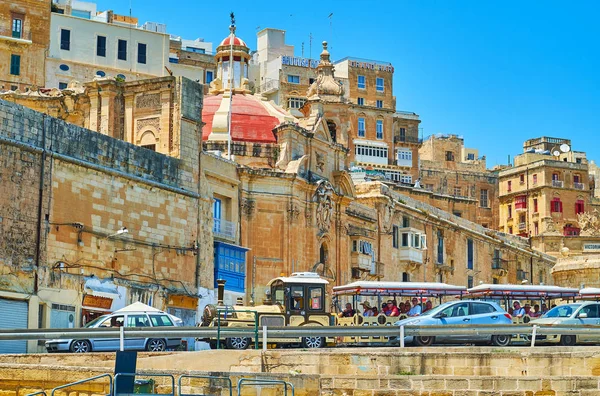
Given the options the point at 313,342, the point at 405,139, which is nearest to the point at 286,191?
the point at 313,342

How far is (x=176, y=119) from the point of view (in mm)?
37656

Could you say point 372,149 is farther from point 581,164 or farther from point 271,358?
point 271,358

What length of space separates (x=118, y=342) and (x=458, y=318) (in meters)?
8.11

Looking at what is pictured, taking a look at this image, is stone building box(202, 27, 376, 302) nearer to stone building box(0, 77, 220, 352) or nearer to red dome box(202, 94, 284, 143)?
red dome box(202, 94, 284, 143)

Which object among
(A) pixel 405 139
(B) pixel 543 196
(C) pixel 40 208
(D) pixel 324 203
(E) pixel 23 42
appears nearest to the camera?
A: (C) pixel 40 208

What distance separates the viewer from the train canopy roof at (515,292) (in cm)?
3375

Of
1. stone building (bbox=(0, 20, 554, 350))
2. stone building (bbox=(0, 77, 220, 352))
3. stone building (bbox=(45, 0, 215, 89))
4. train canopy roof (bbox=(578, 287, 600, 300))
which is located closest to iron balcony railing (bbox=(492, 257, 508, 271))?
stone building (bbox=(0, 20, 554, 350))

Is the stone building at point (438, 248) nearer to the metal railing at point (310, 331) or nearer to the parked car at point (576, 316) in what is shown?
the parked car at point (576, 316)

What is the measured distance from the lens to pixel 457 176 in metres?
87.1

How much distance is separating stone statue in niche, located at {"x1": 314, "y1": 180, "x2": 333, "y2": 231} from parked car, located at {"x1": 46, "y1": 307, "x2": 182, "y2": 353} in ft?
69.7

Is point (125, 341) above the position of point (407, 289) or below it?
below

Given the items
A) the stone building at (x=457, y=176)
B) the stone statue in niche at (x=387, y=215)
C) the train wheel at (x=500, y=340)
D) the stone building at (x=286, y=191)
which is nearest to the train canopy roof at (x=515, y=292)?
the train wheel at (x=500, y=340)

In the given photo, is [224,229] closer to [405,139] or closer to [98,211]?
[98,211]

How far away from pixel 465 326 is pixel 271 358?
162 inches
